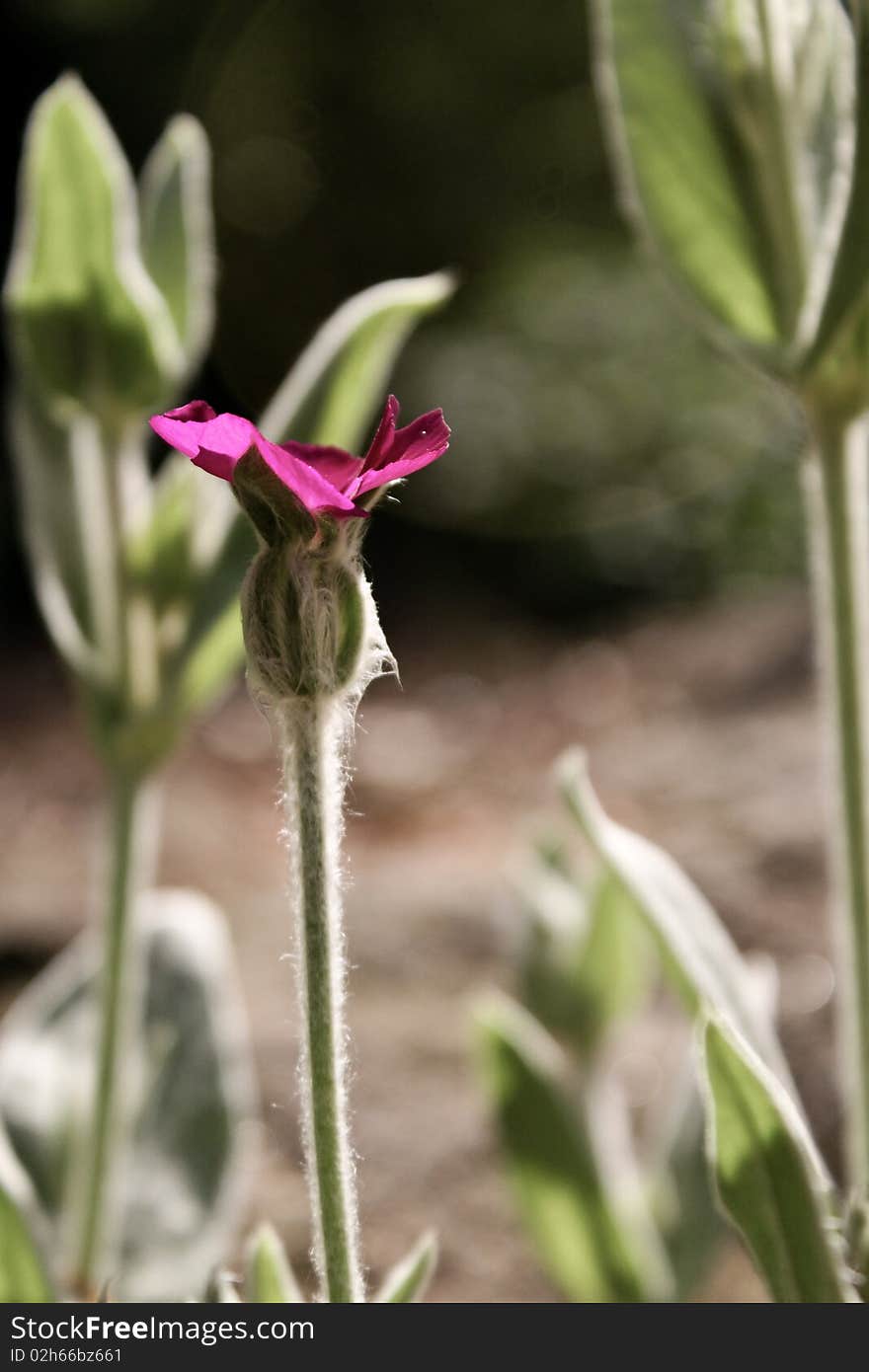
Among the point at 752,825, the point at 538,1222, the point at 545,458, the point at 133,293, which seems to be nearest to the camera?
the point at 133,293

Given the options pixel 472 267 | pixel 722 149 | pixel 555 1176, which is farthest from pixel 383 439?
pixel 472 267

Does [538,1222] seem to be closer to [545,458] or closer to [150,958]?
[150,958]

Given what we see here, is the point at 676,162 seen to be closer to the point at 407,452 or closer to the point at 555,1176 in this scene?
the point at 407,452

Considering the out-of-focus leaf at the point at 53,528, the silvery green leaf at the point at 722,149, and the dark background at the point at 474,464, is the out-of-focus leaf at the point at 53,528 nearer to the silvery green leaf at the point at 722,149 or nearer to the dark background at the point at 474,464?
the silvery green leaf at the point at 722,149

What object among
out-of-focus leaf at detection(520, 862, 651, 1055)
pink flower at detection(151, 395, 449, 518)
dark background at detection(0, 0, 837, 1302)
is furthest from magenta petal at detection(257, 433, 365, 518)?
dark background at detection(0, 0, 837, 1302)

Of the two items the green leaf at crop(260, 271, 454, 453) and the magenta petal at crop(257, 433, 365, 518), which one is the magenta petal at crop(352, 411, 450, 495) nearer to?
the magenta petal at crop(257, 433, 365, 518)

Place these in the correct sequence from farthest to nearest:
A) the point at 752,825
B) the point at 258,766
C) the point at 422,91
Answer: the point at 422,91 < the point at 258,766 < the point at 752,825

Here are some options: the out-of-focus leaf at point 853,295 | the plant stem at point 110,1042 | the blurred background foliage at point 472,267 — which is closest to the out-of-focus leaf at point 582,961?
the plant stem at point 110,1042

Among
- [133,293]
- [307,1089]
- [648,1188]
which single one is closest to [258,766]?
[648,1188]
